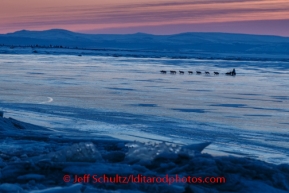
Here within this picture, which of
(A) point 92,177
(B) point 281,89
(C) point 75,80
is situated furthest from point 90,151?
(C) point 75,80

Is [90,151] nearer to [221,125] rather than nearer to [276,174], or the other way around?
[276,174]

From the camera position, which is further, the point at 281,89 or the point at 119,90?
the point at 281,89

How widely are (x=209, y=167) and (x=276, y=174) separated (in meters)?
0.69

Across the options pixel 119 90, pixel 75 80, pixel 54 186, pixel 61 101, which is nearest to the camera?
pixel 54 186

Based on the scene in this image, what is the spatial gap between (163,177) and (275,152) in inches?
110

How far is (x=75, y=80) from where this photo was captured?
19.7 meters

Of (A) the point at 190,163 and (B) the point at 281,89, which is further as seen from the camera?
(B) the point at 281,89

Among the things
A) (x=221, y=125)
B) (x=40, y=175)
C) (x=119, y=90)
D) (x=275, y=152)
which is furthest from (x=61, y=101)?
(x=40, y=175)

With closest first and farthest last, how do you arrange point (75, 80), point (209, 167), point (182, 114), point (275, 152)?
1. point (209, 167)
2. point (275, 152)
3. point (182, 114)
4. point (75, 80)

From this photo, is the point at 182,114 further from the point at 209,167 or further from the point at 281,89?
the point at 281,89

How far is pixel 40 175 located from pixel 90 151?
661 mm

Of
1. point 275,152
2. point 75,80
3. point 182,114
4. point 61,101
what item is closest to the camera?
point 275,152

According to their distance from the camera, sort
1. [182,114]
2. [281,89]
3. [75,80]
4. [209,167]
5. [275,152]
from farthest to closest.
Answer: [75,80]
[281,89]
[182,114]
[275,152]
[209,167]

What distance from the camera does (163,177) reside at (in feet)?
17.5
